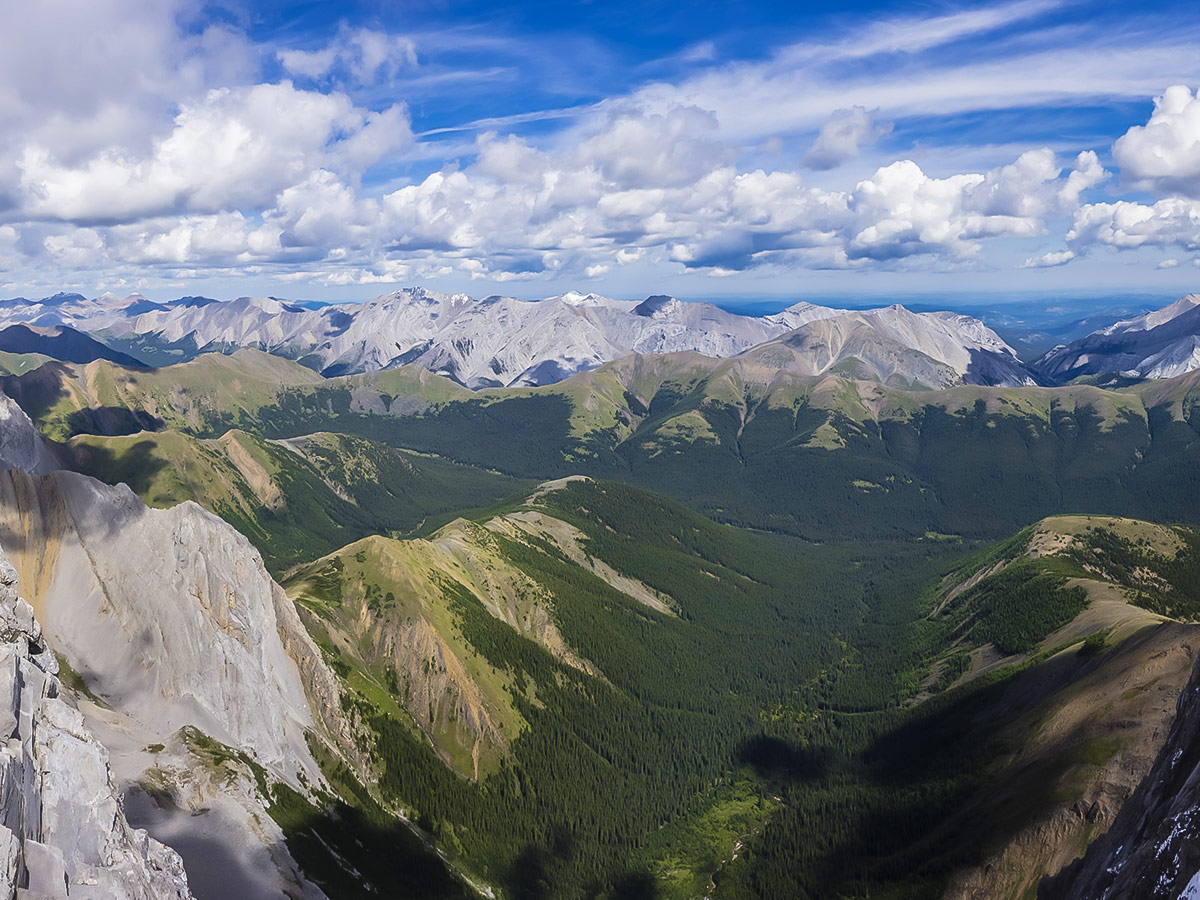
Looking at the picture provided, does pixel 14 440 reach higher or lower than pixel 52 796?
higher

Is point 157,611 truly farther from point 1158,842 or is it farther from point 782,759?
point 782,759

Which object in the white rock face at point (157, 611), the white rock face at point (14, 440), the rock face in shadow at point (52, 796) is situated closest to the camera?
the rock face in shadow at point (52, 796)

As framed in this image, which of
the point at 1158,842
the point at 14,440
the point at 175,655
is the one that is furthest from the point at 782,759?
the point at 14,440

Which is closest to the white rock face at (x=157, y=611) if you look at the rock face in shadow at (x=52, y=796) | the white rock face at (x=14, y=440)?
the rock face in shadow at (x=52, y=796)

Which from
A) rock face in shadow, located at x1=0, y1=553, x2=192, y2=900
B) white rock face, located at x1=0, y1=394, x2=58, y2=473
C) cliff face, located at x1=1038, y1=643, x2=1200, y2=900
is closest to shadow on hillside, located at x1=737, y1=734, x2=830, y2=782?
cliff face, located at x1=1038, y1=643, x2=1200, y2=900

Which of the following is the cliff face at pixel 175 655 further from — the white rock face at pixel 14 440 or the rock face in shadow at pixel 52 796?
the white rock face at pixel 14 440

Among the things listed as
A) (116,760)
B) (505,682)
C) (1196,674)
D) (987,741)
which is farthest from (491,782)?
(1196,674)
